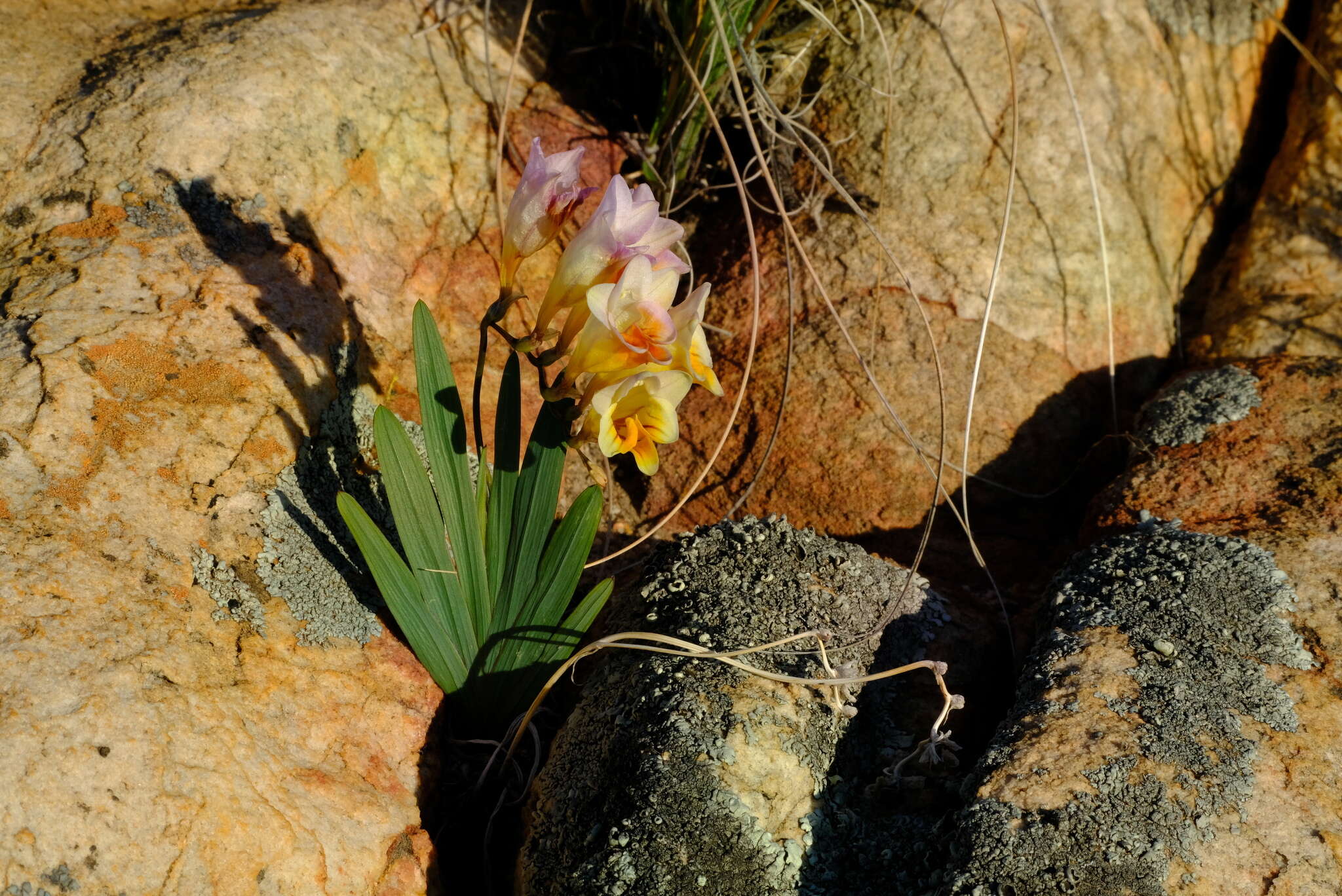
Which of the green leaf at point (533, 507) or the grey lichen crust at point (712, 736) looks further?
the green leaf at point (533, 507)

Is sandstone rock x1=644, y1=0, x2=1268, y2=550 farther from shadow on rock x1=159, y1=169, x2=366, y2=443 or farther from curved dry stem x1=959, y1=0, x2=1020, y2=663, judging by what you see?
shadow on rock x1=159, y1=169, x2=366, y2=443

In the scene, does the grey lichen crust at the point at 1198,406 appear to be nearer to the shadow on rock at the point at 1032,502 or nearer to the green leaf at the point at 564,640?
the shadow on rock at the point at 1032,502

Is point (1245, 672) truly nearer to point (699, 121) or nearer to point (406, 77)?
point (699, 121)

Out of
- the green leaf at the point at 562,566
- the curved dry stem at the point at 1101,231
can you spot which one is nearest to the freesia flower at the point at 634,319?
the green leaf at the point at 562,566

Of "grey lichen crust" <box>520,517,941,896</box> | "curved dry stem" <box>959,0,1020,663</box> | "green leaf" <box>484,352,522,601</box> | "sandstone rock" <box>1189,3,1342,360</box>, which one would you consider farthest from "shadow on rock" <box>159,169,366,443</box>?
"sandstone rock" <box>1189,3,1342,360</box>

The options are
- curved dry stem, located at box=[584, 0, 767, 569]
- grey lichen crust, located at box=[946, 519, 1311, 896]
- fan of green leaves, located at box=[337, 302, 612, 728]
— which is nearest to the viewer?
grey lichen crust, located at box=[946, 519, 1311, 896]

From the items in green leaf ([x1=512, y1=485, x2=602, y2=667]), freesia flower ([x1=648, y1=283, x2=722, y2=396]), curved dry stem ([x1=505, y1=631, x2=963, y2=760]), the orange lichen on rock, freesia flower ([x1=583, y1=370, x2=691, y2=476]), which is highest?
the orange lichen on rock
